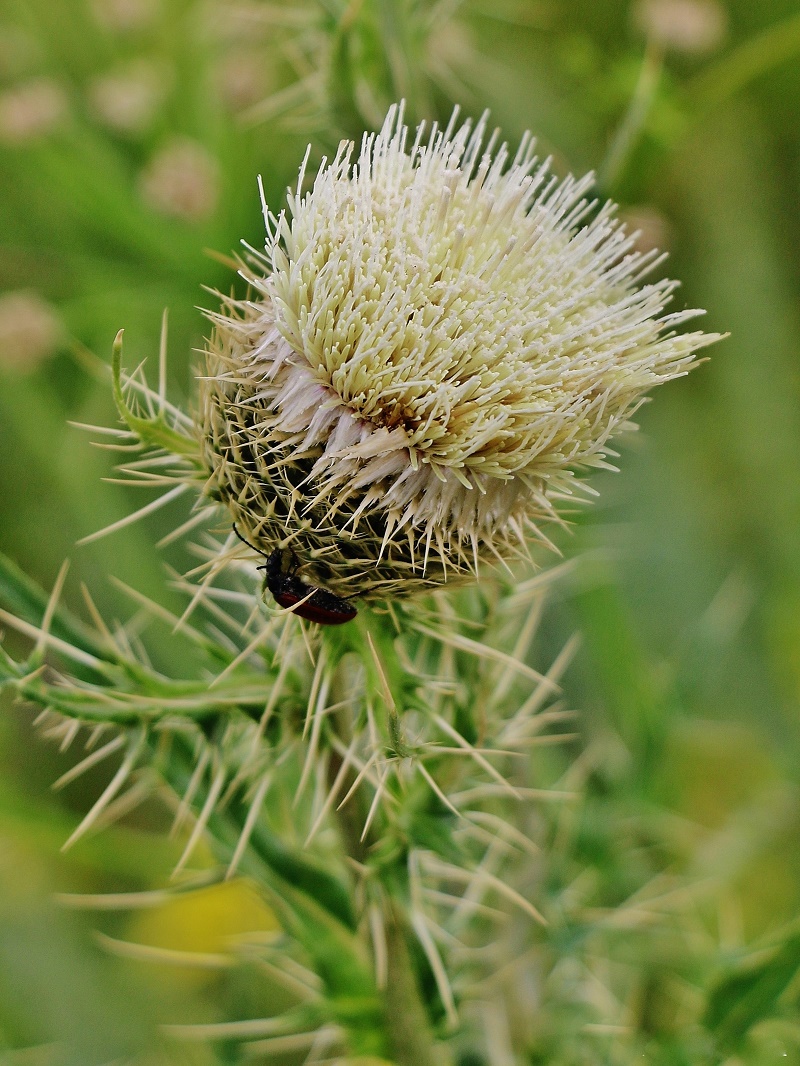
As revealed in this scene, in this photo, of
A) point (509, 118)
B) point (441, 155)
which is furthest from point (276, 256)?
point (509, 118)

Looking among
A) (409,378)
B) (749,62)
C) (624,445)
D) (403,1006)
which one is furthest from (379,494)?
(749,62)

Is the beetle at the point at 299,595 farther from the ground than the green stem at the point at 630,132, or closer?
closer

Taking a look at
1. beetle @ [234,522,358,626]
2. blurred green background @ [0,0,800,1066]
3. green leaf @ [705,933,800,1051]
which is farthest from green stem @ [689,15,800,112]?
green leaf @ [705,933,800,1051]

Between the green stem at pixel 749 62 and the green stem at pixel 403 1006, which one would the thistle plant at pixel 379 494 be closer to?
the green stem at pixel 403 1006

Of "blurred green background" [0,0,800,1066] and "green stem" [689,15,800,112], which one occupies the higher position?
"green stem" [689,15,800,112]

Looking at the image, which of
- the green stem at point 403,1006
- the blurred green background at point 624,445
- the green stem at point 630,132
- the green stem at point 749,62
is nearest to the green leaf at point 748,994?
the blurred green background at point 624,445

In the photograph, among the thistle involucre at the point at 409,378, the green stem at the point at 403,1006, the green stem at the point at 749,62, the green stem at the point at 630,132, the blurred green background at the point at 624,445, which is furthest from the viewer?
the green stem at the point at 749,62

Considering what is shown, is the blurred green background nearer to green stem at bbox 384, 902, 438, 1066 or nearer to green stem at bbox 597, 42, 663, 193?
green stem at bbox 597, 42, 663, 193

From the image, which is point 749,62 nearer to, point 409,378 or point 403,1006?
point 409,378
